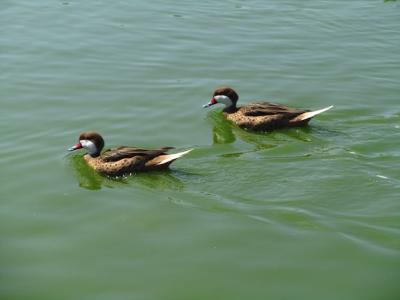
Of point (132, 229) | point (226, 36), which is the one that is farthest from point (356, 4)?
point (132, 229)

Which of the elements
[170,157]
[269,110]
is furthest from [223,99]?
[170,157]

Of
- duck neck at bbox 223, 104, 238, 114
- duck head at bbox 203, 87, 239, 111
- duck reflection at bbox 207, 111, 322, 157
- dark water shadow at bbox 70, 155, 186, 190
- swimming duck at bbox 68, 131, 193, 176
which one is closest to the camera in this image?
dark water shadow at bbox 70, 155, 186, 190

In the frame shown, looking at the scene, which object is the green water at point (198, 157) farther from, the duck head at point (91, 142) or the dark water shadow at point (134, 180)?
the duck head at point (91, 142)

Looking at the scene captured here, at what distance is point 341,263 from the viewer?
8477 millimetres

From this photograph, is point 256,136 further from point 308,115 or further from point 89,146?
point 89,146

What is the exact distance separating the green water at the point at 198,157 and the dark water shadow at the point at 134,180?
1.3 inches

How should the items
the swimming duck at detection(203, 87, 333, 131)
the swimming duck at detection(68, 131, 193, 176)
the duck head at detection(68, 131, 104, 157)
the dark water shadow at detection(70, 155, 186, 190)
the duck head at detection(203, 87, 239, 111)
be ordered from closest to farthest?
1. the dark water shadow at detection(70, 155, 186, 190)
2. the swimming duck at detection(68, 131, 193, 176)
3. the duck head at detection(68, 131, 104, 157)
4. the swimming duck at detection(203, 87, 333, 131)
5. the duck head at detection(203, 87, 239, 111)

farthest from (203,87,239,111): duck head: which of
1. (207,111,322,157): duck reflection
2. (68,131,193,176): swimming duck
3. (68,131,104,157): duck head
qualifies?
(68,131,104,157): duck head

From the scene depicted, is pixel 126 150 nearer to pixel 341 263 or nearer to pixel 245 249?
pixel 245 249

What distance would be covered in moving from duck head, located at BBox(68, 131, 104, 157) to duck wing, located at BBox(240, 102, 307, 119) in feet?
9.34

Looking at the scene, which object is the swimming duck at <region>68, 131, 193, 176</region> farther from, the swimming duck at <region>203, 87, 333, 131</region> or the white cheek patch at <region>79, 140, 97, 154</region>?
the swimming duck at <region>203, 87, 333, 131</region>

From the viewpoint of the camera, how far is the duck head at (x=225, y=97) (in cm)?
1328

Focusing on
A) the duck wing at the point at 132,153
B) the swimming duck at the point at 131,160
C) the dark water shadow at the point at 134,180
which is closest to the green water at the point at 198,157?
the dark water shadow at the point at 134,180

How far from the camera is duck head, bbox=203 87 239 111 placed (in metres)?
13.3
